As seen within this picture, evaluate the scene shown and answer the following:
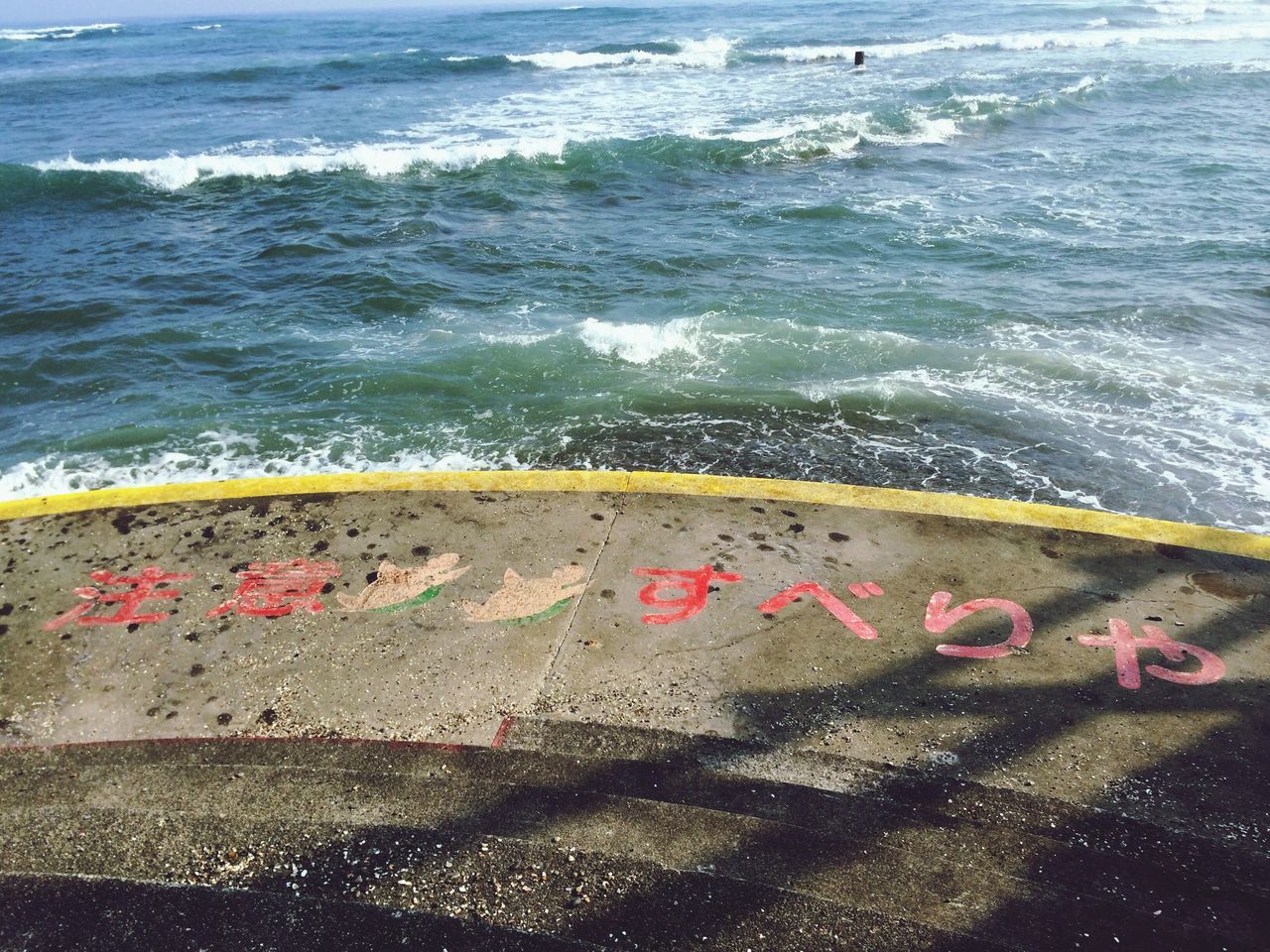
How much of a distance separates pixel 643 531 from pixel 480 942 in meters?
2.39

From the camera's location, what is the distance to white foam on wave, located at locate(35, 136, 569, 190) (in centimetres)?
1702

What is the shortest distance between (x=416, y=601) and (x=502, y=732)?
3.34ft

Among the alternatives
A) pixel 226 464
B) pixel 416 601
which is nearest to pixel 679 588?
pixel 416 601

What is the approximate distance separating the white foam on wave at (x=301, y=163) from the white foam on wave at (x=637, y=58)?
2029cm

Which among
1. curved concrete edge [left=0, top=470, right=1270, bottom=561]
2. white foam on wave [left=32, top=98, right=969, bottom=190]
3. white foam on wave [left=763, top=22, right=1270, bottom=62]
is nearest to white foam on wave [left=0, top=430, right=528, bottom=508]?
curved concrete edge [left=0, top=470, right=1270, bottom=561]

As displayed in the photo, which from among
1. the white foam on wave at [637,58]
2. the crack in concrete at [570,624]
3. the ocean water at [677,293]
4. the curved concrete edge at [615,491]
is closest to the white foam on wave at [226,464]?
the ocean water at [677,293]

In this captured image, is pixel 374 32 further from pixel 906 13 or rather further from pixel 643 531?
pixel 643 531

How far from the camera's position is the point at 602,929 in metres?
2.68

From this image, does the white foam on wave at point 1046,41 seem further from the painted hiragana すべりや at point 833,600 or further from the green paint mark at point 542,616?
the green paint mark at point 542,616

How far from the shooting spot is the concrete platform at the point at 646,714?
9.18 ft

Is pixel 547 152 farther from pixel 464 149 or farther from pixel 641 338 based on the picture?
pixel 641 338


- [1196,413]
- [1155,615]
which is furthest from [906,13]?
[1155,615]

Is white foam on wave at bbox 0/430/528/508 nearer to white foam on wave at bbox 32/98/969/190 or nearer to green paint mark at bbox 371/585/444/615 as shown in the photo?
green paint mark at bbox 371/585/444/615

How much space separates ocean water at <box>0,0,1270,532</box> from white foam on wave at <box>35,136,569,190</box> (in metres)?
0.11
